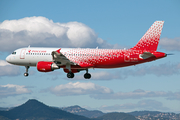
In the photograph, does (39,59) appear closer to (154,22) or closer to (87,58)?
(87,58)

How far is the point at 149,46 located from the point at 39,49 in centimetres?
2591

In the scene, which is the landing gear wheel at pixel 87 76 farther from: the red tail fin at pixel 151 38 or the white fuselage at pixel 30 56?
the red tail fin at pixel 151 38

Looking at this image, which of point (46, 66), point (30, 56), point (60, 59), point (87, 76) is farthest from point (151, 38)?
point (30, 56)

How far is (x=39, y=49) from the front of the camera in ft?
235

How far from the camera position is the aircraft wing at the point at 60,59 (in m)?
66.4

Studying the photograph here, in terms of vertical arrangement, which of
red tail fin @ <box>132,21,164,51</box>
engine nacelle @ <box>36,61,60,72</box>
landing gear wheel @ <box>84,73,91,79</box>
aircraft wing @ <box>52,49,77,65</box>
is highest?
red tail fin @ <box>132,21,164,51</box>

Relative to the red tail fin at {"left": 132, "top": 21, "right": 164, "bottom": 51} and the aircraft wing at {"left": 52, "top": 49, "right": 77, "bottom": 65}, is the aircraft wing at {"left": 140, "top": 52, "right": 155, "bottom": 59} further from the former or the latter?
the aircraft wing at {"left": 52, "top": 49, "right": 77, "bottom": 65}

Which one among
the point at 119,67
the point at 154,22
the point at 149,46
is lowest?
the point at 119,67

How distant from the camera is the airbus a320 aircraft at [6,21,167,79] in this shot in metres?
67.1

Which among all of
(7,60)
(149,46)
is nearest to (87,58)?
(149,46)

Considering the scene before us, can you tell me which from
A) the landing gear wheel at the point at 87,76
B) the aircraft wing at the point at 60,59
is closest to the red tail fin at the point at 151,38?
the landing gear wheel at the point at 87,76

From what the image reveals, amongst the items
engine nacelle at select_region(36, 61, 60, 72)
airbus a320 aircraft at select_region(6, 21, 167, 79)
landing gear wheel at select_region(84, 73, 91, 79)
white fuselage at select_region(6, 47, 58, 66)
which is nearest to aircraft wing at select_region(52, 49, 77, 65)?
airbus a320 aircraft at select_region(6, 21, 167, 79)

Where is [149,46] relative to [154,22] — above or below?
below

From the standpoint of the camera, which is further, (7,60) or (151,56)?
(7,60)
